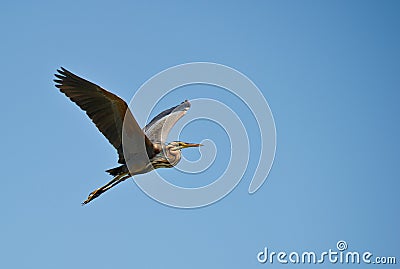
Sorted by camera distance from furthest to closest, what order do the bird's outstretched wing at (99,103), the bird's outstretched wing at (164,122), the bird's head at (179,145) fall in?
the bird's outstretched wing at (164,122) < the bird's head at (179,145) < the bird's outstretched wing at (99,103)

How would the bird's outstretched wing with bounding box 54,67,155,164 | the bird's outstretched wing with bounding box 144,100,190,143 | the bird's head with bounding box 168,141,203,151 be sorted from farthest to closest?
the bird's outstretched wing with bounding box 144,100,190,143
the bird's head with bounding box 168,141,203,151
the bird's outstretched wing with bounding box 54,67,155,164

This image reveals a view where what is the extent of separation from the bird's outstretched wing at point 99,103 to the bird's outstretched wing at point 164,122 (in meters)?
1.43

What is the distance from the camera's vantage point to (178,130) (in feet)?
70.8

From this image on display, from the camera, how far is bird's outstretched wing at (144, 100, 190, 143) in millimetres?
20781

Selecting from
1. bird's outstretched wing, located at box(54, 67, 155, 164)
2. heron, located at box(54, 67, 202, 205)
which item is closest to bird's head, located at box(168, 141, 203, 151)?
heron, located at box(54, 67, 202, 205)

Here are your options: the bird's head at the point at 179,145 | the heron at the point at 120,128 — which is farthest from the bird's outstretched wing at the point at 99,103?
the bird's head at the point at 179,145

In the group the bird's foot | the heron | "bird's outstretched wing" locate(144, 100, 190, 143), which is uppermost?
"bird's outstretched wing" locate(144, 100, 190, 143)

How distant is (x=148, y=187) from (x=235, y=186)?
2091 mm

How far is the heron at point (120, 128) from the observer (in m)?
18.7

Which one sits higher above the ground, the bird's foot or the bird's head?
the bird's head

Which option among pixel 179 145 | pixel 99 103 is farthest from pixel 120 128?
pixel 179 145

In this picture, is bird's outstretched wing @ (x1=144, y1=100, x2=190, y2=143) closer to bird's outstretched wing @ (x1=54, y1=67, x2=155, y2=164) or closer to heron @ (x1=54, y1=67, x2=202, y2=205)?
heron @ (x1=54, y1=67, x2=202, y2=205)

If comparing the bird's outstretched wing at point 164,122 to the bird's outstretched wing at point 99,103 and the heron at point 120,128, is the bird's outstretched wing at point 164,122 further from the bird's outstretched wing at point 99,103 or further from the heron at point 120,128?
the bird's outstretched wing at point 99,103

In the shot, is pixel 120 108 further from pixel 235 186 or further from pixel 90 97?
pixel 235 186
